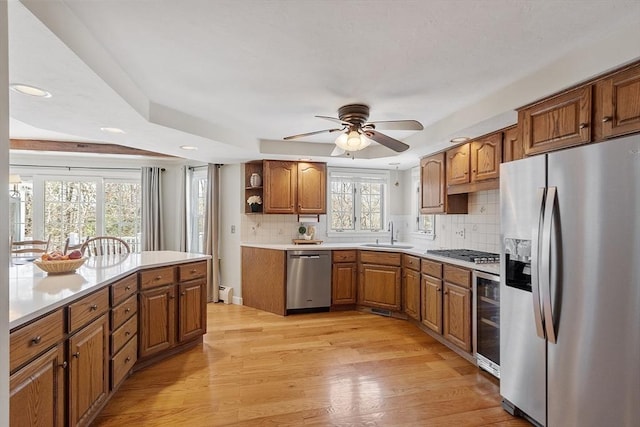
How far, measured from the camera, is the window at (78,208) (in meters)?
4.93

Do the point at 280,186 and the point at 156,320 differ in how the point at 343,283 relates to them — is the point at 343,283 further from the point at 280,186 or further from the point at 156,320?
the point at 156,320

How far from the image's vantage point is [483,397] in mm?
2293

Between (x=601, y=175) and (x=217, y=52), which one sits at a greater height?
(x=217, y=52)

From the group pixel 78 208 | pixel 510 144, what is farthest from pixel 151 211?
pixel 510 144

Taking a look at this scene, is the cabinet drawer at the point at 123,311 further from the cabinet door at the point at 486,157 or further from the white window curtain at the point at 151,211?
the cabinet door at the point at 486,157

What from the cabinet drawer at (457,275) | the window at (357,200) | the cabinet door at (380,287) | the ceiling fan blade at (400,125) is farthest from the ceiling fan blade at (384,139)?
the window at (357,200)

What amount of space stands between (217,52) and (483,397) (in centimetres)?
301

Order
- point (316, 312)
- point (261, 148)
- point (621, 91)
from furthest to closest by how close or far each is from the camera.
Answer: point (316, 312), point (261, 148), point (621, 91)

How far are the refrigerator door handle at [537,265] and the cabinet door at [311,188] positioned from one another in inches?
122

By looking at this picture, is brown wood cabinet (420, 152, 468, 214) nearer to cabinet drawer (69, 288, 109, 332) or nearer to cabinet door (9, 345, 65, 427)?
cabinet drawer (69, 288, 109, 332)

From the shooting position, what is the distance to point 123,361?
7.54ft

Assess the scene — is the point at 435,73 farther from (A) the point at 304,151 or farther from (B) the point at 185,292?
(B) the point at 185,292

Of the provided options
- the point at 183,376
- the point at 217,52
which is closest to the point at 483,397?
the point at 183,376

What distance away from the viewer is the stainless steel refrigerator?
1.46 metres
